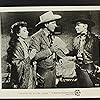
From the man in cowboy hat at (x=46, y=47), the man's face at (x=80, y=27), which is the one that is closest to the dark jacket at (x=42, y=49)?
the man in cowboy hat at (x=46, y=47)

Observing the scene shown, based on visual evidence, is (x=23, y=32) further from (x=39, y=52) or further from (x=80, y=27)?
(x=80, y=27)

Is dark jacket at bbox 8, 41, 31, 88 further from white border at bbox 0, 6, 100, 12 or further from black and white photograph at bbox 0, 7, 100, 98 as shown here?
white border at bbox 0, 6, 100, 12

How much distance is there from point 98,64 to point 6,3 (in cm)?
35

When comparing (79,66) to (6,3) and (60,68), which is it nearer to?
(60,68)

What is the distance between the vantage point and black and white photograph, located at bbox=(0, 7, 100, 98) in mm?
687

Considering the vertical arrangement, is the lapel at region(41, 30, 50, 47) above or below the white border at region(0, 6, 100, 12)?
below

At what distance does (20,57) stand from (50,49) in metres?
0.10

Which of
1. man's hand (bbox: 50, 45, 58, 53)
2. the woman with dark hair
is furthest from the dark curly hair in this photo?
man's hand (bbox: 50, 45, 58, 53)

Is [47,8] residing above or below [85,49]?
above

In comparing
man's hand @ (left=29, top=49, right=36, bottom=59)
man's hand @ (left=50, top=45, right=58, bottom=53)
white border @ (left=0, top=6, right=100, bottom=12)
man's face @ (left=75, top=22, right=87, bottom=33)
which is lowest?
man's hand @ (left=29, top=49, right=36, bottom=59)

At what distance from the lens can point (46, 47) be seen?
697 millimetres

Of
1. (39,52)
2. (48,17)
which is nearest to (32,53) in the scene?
(39,52)

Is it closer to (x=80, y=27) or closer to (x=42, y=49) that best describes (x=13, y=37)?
(x=42, y=49)

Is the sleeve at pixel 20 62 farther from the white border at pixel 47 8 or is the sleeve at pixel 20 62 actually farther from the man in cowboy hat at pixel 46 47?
the white border at pixel 47 8
